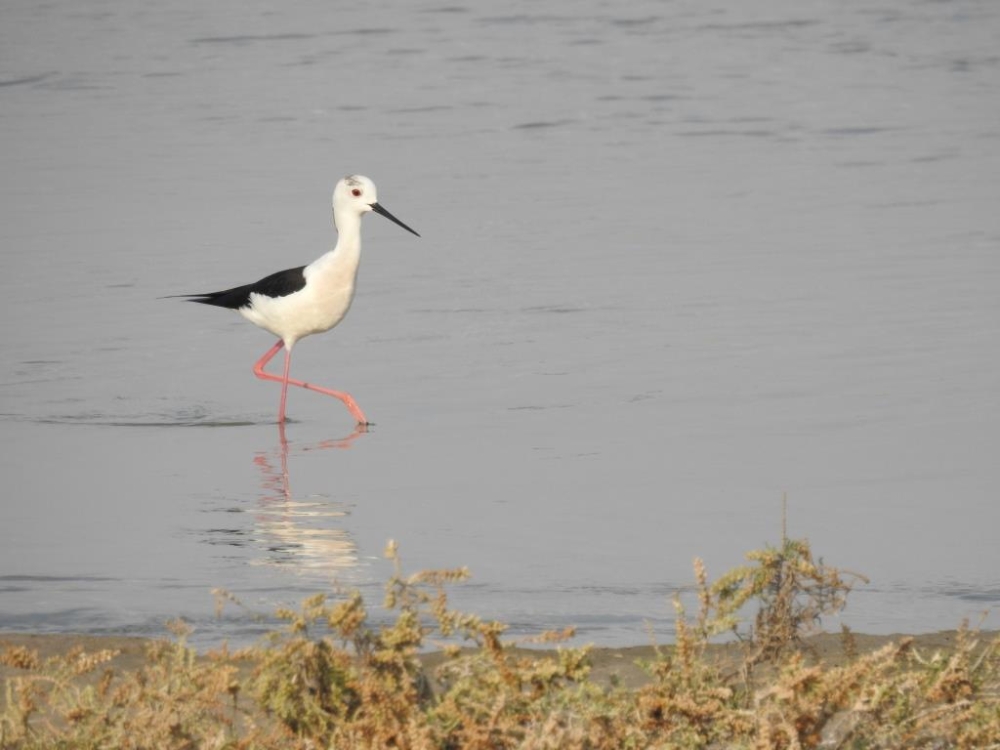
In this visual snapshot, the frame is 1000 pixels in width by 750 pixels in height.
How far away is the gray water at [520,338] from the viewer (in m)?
6.81

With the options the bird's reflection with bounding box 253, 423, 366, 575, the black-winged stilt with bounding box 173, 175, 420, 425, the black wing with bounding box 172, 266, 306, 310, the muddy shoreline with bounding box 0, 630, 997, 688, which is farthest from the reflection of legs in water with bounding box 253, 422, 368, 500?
the muddy shoreline with bounding box 0, 630, 997, 688

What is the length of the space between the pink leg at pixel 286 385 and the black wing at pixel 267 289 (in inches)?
13.2

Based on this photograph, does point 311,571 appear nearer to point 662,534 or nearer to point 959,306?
point 662,534

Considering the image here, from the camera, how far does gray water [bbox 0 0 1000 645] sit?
22.3ft

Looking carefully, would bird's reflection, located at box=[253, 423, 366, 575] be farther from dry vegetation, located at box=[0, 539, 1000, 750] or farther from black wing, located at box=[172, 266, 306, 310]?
dry vegetation, located at box=[0, 539, 1000, 750]

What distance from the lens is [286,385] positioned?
33.0 ft

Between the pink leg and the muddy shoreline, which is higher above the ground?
the pink leg

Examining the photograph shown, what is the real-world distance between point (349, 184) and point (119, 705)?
7.51 m

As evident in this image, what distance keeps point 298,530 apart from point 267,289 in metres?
3.74

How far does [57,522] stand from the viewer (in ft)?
24.4

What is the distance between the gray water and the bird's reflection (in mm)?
20

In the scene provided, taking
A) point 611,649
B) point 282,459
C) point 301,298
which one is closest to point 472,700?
point 611,649

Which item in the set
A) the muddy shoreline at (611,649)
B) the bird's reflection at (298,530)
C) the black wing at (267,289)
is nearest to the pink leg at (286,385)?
the black wing at (267,289)

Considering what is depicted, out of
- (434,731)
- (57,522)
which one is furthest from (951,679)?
(57,522)
